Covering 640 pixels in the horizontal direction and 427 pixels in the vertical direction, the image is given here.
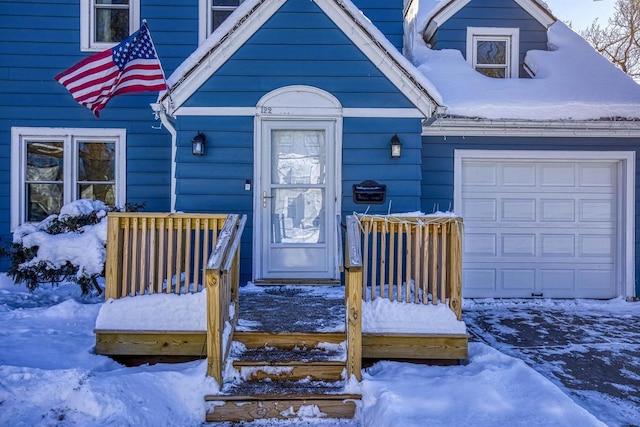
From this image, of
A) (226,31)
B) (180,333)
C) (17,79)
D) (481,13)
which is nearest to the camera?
(180,333)

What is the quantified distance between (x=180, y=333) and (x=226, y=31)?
352cm

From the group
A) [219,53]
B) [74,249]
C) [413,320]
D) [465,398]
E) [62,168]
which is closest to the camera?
[465,398]

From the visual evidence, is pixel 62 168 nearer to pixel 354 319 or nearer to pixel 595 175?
pixel 354 319

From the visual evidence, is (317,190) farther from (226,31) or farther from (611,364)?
(611,364)

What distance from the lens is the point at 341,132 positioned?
5922mm

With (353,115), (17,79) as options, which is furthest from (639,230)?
(17,79)

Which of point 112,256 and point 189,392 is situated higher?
point 112,256

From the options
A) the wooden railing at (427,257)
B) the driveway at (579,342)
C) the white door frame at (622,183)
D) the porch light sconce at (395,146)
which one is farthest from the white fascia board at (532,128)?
the wooden railing at (427,257)

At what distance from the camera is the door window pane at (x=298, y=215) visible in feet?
19.7

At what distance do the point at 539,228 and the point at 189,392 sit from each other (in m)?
5.58

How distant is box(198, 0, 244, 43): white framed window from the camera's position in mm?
7227

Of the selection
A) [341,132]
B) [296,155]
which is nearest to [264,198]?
[296,155]

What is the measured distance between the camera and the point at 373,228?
13.2 ft

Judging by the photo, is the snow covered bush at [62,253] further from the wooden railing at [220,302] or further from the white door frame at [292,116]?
the wooden railing at [220,302]
